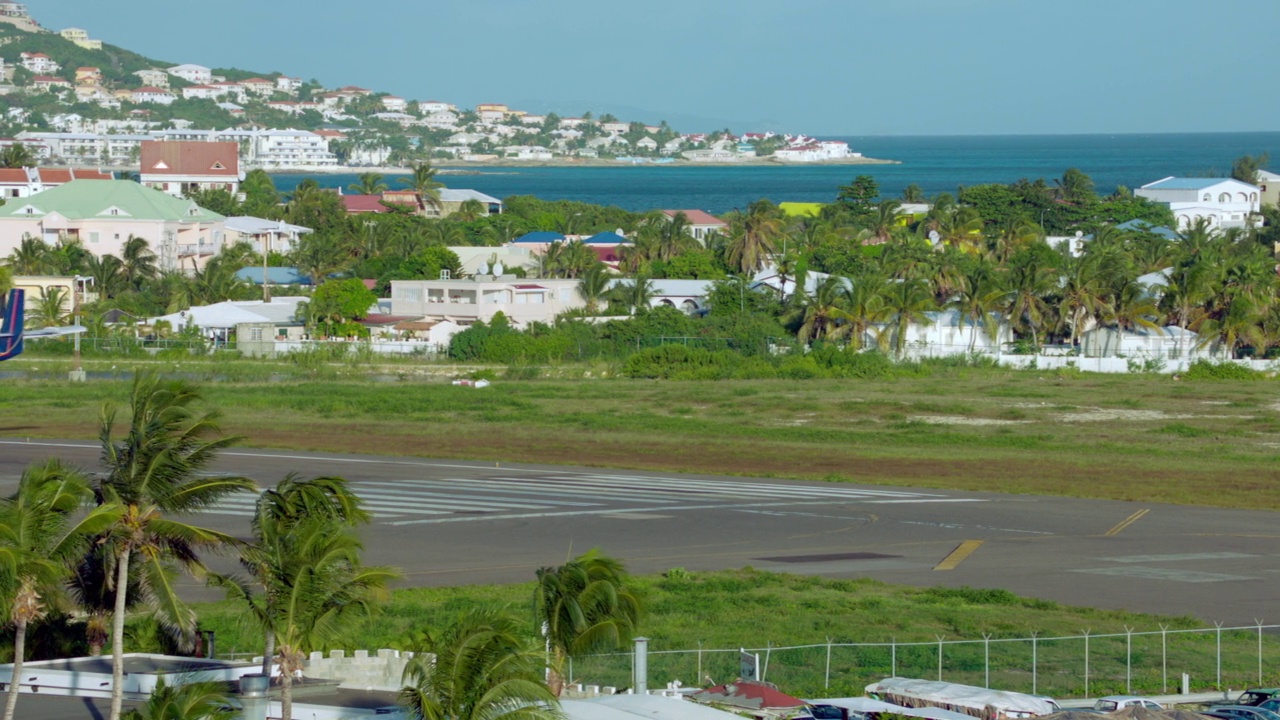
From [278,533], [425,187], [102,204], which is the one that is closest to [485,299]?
[102,204]

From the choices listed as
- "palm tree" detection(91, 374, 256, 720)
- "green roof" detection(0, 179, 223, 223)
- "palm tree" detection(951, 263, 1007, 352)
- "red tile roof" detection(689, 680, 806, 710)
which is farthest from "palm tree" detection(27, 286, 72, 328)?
"red tile roof" detection(689, 680, 806, 710)

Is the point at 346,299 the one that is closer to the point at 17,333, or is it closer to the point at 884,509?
the point at 17,333

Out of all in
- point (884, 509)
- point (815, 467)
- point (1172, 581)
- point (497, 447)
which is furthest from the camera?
point (497, 447)

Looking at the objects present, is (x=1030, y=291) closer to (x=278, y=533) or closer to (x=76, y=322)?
(x=76, y=322)

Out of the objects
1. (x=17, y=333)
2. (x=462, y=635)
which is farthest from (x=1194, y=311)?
(x=462, y=635)

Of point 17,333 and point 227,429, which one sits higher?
point 17,333

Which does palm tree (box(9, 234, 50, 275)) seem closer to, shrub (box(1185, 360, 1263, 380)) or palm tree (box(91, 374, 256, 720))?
shrub (box(1185, 360, 1263, 380))
